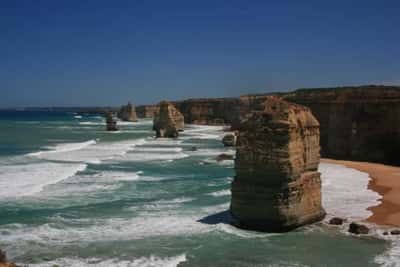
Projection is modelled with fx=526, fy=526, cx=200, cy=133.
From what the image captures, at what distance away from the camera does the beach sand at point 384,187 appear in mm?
20752

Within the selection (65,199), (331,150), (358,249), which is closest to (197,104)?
(331,150)

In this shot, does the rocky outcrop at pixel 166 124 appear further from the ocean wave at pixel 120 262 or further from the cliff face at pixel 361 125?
the ocean wave at pixel 120 262

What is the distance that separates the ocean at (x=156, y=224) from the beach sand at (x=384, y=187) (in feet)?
1.90

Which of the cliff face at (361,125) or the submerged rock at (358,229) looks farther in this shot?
the cliff face at (361,125)

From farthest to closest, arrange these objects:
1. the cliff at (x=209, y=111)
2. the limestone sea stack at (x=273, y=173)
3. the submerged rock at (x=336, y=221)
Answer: the cliff at (x=209, y=111) < the submerged rock at (x=336, y=221) < the limestone sea stack at (x=273, y=173)

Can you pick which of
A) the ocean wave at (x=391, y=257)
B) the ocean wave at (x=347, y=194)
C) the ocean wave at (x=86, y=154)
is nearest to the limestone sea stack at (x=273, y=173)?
the ocean wave at (x=347, y=194)

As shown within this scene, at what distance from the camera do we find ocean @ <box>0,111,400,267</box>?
1573cm

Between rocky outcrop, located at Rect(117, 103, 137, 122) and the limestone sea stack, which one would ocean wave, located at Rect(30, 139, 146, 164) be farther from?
rocky outcrop, located at Rect(117, 103, 137, 122)

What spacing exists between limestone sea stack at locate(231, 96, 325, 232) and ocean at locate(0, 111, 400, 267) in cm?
58

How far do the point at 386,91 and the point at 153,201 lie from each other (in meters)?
25.5

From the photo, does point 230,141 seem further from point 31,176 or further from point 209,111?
point 209,111

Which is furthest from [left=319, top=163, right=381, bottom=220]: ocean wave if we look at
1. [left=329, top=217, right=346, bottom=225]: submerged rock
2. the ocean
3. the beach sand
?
[left=329, top=217, right=346, bottom=225]: submerged rock

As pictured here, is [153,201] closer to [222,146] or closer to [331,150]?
[331,150]

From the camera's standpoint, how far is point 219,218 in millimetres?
20219
